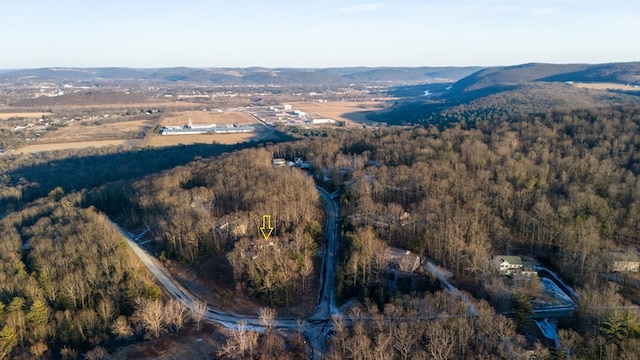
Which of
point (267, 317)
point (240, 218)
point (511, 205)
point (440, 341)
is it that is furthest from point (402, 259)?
point (240, 218)

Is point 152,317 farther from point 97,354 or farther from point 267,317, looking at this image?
point 267,317

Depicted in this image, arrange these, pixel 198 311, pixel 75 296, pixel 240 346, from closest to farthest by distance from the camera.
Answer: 1. pixel 240 346
2. pixel 198 311
3. pixel 75 296

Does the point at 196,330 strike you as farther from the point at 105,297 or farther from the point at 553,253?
the point at 553,253

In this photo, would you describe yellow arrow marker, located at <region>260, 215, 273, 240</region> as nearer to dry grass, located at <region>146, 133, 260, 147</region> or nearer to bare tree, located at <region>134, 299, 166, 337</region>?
bare tree, located at <region>134, 299, 166, 337</region>

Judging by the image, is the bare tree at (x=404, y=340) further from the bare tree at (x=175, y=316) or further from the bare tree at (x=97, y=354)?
the bare tree at (x=97, y=354)

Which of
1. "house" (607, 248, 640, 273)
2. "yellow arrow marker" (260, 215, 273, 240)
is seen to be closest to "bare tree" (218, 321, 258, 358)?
"yellow arrow marker" (260, 215, 273, 240)
